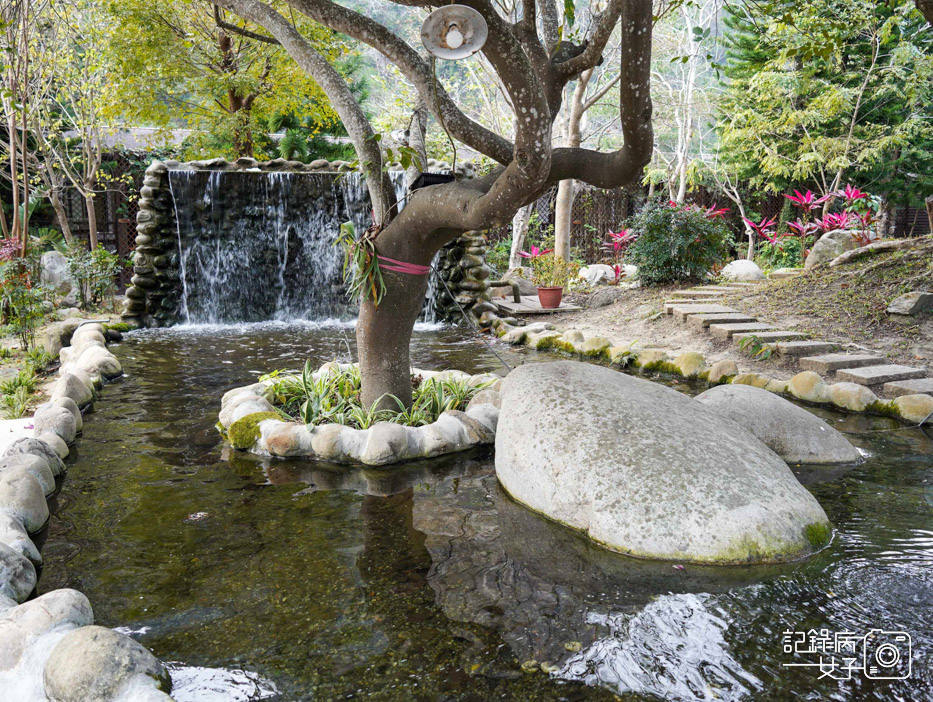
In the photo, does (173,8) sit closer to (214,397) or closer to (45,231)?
(45,231)

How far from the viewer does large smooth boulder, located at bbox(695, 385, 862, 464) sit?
399 cm

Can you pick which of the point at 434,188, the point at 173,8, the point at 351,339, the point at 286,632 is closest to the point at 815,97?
the point at 351,339

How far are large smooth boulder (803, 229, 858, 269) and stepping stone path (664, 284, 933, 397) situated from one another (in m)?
1.98

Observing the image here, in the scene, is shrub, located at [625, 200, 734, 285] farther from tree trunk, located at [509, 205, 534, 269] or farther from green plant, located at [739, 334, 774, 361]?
tree trunk, located at [509, 205, 534, 269]

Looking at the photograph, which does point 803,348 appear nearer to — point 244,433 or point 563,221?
point 244,433

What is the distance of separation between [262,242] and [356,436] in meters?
7.45

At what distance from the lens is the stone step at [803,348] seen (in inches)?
247

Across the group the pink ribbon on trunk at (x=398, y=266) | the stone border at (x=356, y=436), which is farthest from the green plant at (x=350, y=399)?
the pink ribbon on trunk at (x=398, y=266)

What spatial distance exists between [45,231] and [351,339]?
8.53 metres

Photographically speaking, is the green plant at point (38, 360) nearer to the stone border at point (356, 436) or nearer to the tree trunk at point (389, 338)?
the stone border at point (356, 436)

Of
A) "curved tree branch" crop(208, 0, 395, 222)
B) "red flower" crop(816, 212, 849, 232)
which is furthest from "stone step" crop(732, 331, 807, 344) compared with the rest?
"red flower" crop(816, 212, 849, 232)

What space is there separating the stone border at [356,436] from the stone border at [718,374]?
255 cm

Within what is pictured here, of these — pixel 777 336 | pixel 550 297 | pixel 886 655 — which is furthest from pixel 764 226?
pixel 886 655

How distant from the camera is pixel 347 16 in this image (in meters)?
3.65
